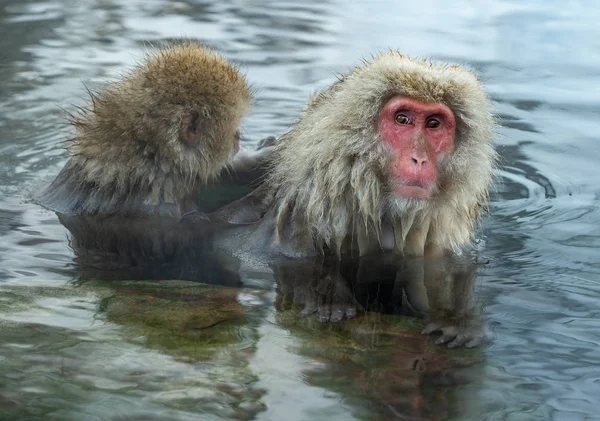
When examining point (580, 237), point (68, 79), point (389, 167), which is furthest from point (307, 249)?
point (68, 79)

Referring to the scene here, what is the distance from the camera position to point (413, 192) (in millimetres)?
4953

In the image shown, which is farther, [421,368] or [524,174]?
[524,174]

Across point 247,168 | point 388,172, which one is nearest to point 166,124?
point 247,168

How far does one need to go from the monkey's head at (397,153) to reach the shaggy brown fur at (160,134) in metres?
0.81

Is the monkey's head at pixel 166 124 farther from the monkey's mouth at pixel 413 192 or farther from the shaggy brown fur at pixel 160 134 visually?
the monkey's mouth at pixel 413 192

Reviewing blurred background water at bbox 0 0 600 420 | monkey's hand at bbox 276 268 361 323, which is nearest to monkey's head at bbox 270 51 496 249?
monkey's hand at bbox 276 268 361 323

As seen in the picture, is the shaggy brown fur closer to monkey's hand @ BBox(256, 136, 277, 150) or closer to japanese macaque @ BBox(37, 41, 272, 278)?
japanese macaque @ BBox(37, 41, 272, 278)

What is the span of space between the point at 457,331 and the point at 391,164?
985 mm

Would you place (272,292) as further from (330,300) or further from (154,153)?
(154,153)

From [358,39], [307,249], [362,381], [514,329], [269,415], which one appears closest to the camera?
[269,415]

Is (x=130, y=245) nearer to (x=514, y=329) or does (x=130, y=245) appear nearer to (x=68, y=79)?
(x=514, y=329)

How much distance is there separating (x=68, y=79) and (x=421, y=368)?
5.62 m

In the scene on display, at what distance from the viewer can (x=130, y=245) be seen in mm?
5852

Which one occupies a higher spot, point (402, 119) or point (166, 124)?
point (402, 119)
